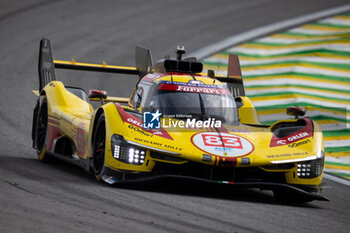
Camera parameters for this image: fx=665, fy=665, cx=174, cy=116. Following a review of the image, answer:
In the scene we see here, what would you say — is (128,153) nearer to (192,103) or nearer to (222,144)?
(222,144)

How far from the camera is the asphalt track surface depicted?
18.3ft

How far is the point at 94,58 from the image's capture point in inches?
723

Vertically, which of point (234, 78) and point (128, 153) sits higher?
point (234, 78)

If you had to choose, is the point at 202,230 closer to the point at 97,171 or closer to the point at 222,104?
the point at 97,171

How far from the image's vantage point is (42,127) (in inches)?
392

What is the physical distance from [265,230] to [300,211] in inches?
56.7

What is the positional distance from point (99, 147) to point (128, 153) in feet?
2.35

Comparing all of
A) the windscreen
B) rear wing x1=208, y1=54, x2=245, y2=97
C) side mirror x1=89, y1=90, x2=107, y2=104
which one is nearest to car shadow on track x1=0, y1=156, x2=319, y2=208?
the windscreen

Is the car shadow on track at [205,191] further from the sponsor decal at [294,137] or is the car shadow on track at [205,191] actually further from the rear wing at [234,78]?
the rear wing at [234,78]

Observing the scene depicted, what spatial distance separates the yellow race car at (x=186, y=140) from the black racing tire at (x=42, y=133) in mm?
56

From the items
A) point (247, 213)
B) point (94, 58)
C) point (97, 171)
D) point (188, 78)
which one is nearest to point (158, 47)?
point (94, 58)

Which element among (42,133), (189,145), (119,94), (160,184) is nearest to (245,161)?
(189,145)

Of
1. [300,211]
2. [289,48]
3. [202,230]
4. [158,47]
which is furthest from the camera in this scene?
[158,47]

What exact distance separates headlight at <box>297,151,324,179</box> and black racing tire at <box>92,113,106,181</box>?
7.32 ft
